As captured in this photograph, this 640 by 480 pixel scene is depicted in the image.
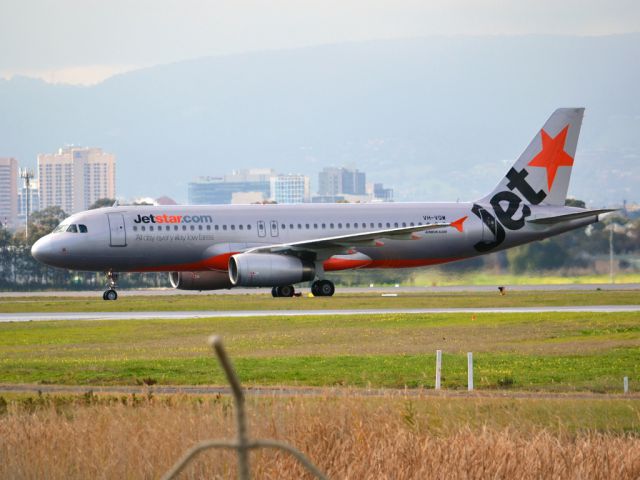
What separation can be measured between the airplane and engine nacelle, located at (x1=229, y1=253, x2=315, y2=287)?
5cm

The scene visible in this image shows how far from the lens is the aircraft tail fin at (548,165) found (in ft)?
196

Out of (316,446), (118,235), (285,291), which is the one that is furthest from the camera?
(285,291)

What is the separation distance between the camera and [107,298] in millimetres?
58969

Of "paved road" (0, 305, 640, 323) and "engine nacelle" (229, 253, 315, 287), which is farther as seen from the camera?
"engine nacelle" (229, 253, 315, 287)

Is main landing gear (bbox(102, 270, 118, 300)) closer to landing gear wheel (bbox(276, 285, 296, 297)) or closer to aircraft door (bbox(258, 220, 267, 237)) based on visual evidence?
aircraft door (bbox(258, 220, 267, 237))

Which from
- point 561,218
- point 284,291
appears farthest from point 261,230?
point 561,218

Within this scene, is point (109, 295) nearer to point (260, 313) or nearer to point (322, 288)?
point (322, 288)

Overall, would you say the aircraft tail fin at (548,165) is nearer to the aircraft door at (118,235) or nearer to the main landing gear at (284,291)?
the main landing gear at (284,291)

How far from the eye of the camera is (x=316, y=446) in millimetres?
Answer: 16094

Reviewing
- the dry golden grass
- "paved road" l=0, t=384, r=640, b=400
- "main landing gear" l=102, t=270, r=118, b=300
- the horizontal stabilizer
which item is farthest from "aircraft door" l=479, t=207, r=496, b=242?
the dry golden grass

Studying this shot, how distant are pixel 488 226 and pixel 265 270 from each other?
36.7 feet

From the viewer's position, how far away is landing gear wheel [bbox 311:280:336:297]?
5609 centimetres

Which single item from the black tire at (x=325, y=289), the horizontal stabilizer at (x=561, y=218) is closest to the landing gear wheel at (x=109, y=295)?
the black tire at (x=325, y=289)

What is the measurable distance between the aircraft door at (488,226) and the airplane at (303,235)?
0.14 feet
